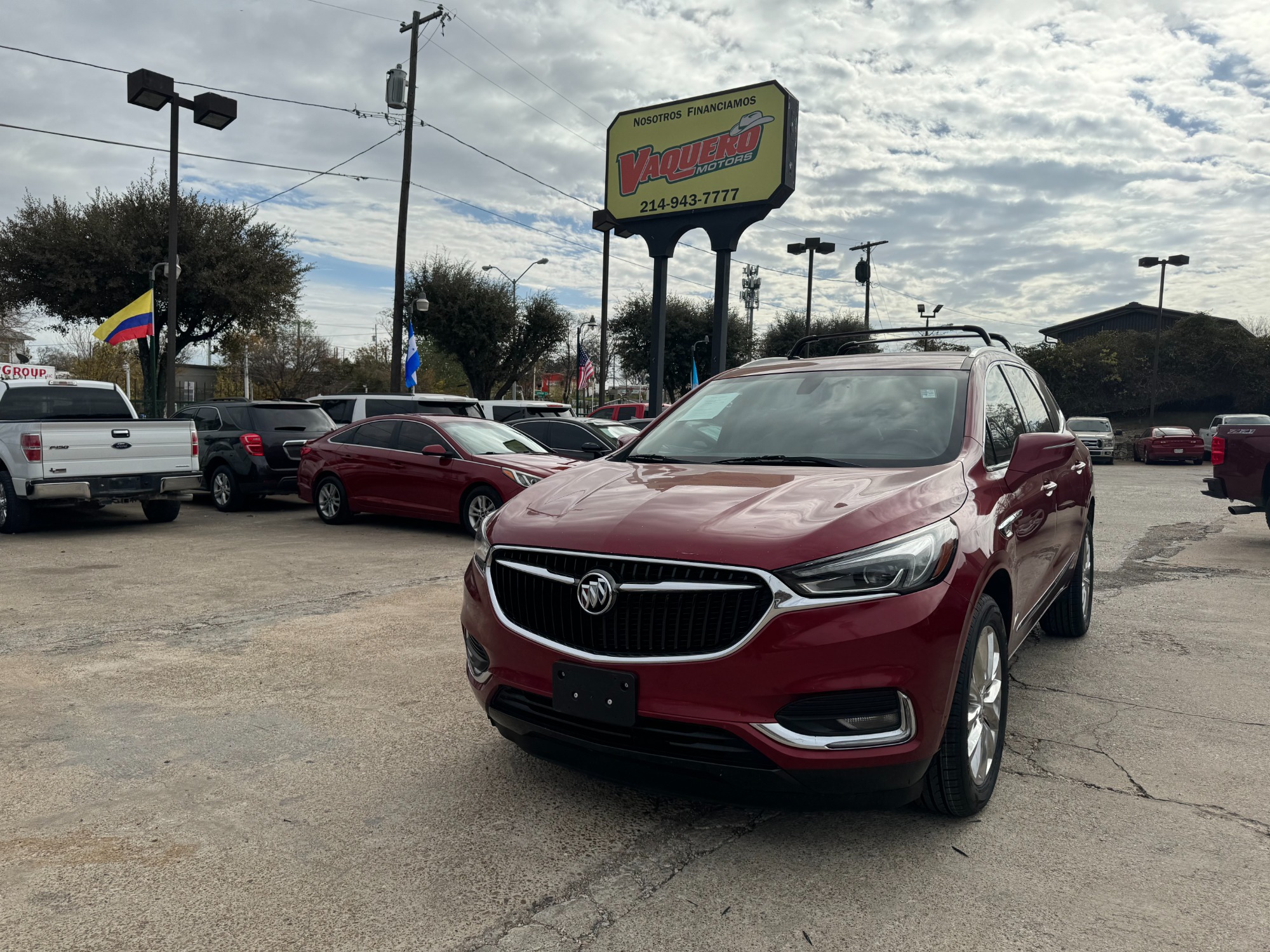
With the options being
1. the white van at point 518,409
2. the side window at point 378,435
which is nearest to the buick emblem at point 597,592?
the side window at point 378,435

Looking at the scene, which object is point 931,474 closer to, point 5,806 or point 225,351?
point 5,806

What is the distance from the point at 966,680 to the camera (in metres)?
2.98

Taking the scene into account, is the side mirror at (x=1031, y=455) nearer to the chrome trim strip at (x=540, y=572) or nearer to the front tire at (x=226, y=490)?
the chrome trim strip at (x=540, y=572)

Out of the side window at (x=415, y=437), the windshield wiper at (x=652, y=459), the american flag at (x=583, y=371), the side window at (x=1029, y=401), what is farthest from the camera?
the american flag at (x=583, y=371)

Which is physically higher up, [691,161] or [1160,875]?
[691,161]

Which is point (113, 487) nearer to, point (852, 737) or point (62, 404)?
point (62, 404)

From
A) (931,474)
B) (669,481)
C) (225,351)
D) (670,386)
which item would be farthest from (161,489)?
(670,386)

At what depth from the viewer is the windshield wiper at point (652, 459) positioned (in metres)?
4.09

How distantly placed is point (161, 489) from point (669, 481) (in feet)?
29.6

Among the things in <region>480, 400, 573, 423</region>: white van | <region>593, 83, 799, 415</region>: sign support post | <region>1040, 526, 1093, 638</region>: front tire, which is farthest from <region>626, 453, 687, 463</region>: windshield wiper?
<region>593, 83, 799, 415</region>: sign support post

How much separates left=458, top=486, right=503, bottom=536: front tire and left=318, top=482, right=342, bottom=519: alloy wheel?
2.10 m

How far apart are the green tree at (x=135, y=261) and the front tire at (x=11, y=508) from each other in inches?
701

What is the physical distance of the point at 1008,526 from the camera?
3.62m

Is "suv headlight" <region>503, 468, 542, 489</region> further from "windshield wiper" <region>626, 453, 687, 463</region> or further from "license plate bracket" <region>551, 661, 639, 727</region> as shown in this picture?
"license plate bracket" <region>551, 661, 639, 727</region>
